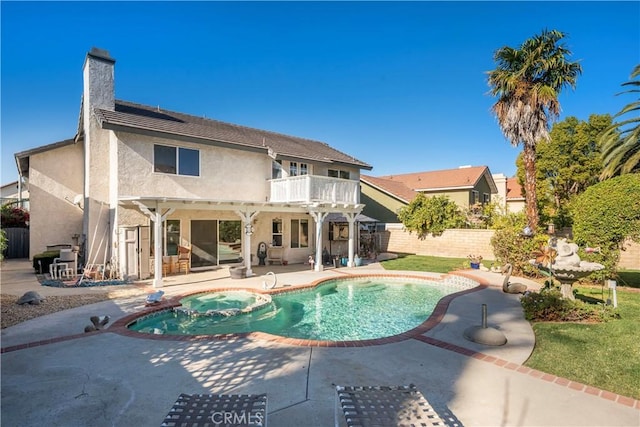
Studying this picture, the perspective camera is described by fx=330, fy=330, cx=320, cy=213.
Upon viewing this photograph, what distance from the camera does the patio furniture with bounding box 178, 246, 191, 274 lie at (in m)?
15.7

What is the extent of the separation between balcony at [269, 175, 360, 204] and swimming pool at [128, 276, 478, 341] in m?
4.55

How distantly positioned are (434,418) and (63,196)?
821 inches

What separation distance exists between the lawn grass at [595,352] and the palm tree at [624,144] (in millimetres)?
13894

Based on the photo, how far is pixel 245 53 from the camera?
17.9m

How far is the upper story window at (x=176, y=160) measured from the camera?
15.1 metres

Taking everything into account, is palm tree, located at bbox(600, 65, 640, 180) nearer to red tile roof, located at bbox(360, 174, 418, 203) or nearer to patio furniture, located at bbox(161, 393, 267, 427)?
red tile roof, located at bbox(360, 174, 418, 203)

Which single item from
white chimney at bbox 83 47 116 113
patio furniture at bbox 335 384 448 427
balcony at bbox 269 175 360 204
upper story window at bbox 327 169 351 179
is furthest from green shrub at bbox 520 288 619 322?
white chimney at bbox 83 47 116 113

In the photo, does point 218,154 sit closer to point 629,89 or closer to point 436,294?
point 436,294

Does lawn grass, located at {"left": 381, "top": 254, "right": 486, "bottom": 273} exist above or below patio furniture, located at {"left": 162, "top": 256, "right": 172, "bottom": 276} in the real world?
below

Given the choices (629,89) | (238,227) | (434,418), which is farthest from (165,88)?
(629,89)

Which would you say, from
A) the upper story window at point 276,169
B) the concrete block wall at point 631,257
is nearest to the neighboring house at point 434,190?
the concrete block wall at point 631,257

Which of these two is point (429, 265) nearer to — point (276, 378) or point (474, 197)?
point (474, 197)

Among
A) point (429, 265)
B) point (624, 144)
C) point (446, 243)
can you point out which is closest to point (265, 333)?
point (429, 265)

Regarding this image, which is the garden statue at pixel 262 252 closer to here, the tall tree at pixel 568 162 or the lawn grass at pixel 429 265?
the lawn grass at pixel 429 265
